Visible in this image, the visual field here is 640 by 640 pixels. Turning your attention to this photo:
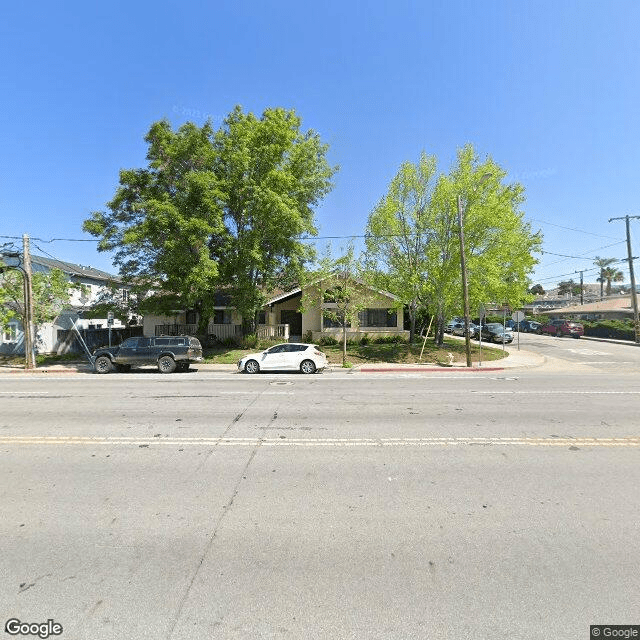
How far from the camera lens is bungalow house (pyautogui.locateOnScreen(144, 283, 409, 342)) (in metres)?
26.2

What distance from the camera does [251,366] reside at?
688 inches

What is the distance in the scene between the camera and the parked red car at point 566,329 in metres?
35.9

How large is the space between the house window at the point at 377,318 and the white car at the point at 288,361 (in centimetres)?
993

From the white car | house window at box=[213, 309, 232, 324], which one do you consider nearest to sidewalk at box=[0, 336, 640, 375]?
the white car

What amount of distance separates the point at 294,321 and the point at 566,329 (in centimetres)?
2706

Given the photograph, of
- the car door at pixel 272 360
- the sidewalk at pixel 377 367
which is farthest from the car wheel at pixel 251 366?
the sidewalk at pixel 377 367

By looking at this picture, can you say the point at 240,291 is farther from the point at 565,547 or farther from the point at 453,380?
the point at 565,547

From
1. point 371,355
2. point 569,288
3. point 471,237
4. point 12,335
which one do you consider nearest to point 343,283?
point 371,355

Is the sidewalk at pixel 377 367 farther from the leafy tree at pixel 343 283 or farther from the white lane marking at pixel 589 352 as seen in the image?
the white lane marking at pixel 589 352

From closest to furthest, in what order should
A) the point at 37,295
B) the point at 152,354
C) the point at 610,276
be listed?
1. the point at 152,354
2. the point at 37,295
3. the point at 610,276

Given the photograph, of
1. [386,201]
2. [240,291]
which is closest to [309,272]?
[240,291]

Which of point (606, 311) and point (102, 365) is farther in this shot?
point (606, 311)

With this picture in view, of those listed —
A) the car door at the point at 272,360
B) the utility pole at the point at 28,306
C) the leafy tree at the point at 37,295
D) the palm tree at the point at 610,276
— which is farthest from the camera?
the palm tree at the point at 610,276

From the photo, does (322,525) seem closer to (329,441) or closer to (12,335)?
(329,441)
